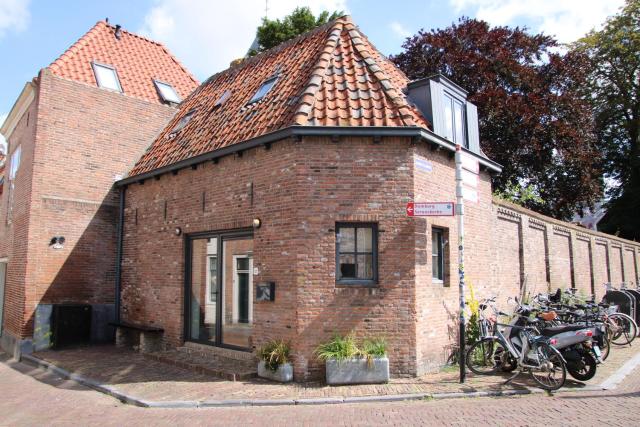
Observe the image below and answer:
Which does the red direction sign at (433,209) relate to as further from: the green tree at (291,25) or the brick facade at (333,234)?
the green tree at (291,25)

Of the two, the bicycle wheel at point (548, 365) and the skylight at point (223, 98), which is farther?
the skylight at point (223, 98)

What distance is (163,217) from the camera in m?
12.1

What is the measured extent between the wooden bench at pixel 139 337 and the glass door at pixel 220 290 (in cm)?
100

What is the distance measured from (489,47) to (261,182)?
15.8 meters

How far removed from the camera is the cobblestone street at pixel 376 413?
627cm

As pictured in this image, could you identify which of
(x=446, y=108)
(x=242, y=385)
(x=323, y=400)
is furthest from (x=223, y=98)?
(x=323, y=400)

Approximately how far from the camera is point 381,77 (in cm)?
987

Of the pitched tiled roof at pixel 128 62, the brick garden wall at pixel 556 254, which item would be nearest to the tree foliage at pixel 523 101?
the brick garden wall at pixel 556 254

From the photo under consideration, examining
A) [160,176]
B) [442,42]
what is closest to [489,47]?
[442,42]

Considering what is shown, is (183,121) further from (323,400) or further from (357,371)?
(323,400)

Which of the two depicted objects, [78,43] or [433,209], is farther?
[78,43]

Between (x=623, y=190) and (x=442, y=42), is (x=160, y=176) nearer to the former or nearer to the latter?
(x=442, y=42)

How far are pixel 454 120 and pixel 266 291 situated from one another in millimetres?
5428

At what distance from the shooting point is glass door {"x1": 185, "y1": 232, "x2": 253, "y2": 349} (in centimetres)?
980
